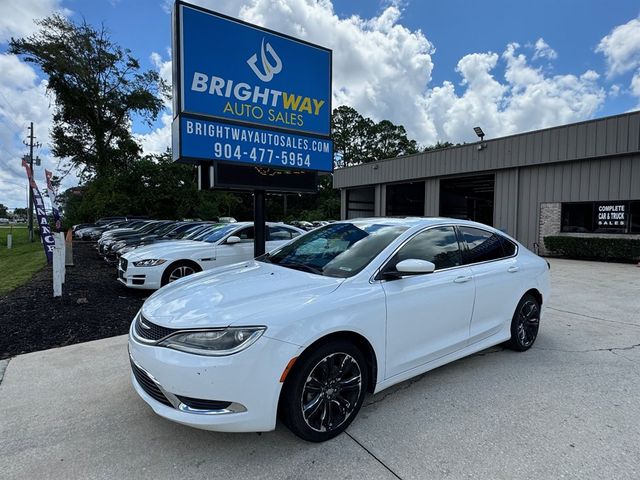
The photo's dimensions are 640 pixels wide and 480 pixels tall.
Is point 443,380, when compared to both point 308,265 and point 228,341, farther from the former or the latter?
point 228,341

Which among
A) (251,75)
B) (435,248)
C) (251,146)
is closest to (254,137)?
(251,146)

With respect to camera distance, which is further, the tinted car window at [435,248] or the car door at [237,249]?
the car door at [237,249]

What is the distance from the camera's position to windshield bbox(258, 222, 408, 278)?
10.2 ft

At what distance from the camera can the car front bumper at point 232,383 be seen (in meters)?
2.22

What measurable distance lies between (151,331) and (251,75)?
5203 millimetres

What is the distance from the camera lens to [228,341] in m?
2.29

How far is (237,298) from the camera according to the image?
8.57 feet

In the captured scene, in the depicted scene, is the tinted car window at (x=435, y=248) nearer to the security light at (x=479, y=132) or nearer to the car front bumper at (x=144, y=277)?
the car front bumper at (x=144, y=277)

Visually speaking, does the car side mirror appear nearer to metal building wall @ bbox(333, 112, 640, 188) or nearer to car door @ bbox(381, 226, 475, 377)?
car door @ bbox(381, 226, 475, 377)

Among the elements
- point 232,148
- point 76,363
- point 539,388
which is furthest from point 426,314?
point 232,148

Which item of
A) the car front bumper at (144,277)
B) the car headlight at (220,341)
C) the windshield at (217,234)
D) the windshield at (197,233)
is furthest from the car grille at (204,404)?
the windshield at (197,233)

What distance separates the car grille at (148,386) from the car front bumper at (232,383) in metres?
0.10

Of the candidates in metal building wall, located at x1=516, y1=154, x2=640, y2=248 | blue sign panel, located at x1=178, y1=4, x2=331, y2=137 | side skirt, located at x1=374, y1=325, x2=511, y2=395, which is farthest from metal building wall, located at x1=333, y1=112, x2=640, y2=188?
side skirt, located at x1=374, y1=325, x2=511, y2=395

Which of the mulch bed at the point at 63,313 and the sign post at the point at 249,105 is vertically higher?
the sign post at the point at 249,105
